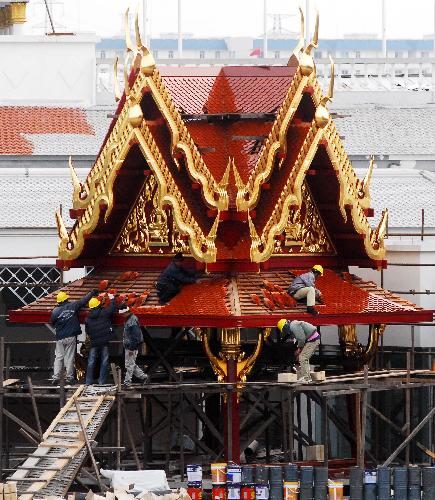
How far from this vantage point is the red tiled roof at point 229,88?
42312mm

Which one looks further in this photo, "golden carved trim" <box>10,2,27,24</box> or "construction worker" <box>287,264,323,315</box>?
"golden carved trim" <box>10,2,27,24</box>

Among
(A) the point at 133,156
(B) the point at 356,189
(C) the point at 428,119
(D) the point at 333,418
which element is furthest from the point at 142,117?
(C) the point at 428,119

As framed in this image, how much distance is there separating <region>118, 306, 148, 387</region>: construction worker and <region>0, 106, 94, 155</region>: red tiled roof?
22775 millimetres

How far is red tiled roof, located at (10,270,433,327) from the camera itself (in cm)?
3959

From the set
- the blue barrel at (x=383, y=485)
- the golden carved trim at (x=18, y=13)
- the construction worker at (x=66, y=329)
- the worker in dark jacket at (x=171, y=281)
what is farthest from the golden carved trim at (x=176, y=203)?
the golden carved trim at (x=18, y=13)

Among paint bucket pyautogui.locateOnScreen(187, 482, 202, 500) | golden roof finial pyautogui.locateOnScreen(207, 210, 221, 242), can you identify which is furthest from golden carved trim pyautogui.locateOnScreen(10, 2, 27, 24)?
paint bucket pyautogui.locateOnScreen(187, 482, 202, 500)

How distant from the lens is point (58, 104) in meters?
70.5

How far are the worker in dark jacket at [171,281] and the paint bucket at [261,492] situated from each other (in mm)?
4207

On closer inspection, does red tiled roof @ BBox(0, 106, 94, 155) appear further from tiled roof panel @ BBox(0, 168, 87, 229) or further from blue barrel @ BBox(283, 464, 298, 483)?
blue barrel @ BBox(283, 464, 298, 483)

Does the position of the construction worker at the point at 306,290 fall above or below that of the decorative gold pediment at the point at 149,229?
below

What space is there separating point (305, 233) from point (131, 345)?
4.46 m

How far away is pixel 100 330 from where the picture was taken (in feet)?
133

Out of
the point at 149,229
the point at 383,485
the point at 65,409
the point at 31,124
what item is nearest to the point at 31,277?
the point at 149,229

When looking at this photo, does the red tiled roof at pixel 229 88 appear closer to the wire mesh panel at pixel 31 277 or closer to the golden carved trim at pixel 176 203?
the golden carved trim at pixel 176 203
